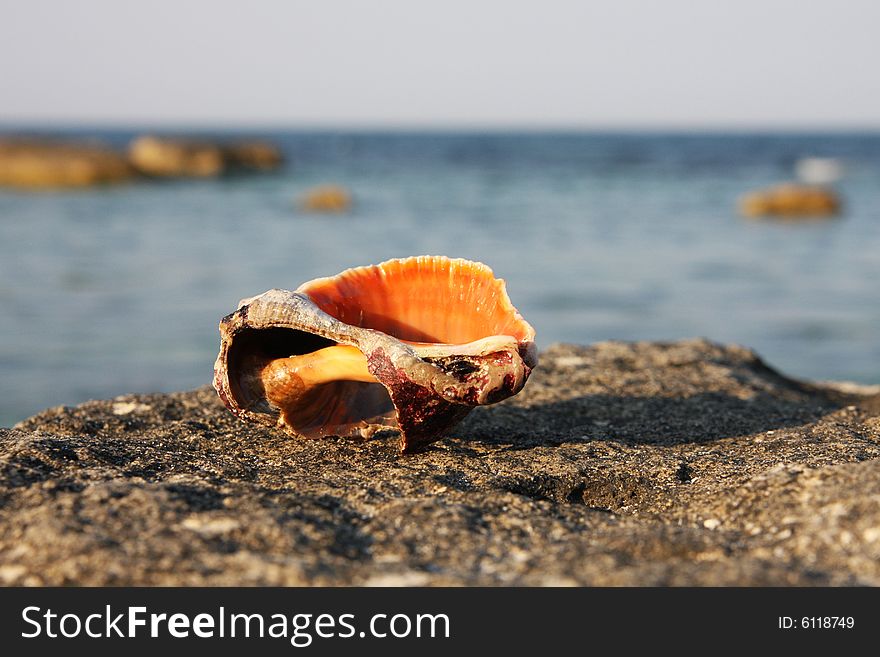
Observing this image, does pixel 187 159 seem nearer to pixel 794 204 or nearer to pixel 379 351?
pixel 794 204

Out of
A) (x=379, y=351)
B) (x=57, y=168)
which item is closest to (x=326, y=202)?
(x=57, y=168)

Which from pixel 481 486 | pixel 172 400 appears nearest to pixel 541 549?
pixel 481 486

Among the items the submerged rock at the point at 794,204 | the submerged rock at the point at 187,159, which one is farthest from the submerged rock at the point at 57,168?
the submerged rock at the point at 794,204

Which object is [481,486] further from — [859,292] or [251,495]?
[859,292]

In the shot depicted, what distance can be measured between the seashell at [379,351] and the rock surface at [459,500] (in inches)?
5.5

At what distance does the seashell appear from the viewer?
2486 mm

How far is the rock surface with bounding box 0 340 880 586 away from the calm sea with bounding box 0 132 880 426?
4.90m

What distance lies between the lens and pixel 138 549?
183 cm

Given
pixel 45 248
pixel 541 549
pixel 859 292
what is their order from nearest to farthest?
pixel 541 549
pixel 859 292
pixel 45 248

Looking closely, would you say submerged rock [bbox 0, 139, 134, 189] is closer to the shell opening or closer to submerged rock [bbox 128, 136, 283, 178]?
submerged rock [bbox 128, 136, 283, 178]

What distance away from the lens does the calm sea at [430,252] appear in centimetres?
859

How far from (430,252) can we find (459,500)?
13.4 metres

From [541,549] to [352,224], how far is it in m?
20.0

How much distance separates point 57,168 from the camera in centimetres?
3158
